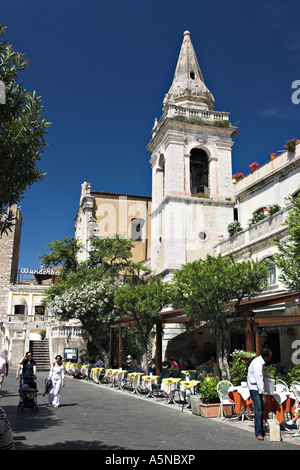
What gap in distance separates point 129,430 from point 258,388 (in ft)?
9.43

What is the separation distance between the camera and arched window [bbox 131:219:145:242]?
43.1 metres

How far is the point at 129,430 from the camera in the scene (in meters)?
8.70

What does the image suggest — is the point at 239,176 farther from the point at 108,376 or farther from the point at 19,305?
the point at 19,305

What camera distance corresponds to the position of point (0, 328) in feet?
147

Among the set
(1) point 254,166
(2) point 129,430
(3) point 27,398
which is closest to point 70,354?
(3) point 27,398

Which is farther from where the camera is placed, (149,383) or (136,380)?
(136,380)

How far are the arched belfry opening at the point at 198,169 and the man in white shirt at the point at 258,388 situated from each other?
80.6 ft

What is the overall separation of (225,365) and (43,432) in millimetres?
7165

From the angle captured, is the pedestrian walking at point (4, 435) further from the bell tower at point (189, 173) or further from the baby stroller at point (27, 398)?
the bell tower at point (189, 173)

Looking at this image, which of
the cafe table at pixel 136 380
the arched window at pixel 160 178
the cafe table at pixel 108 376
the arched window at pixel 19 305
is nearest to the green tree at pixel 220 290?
the cafe table at pixel 136 380

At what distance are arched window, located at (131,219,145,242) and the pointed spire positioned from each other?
14.4 meters
